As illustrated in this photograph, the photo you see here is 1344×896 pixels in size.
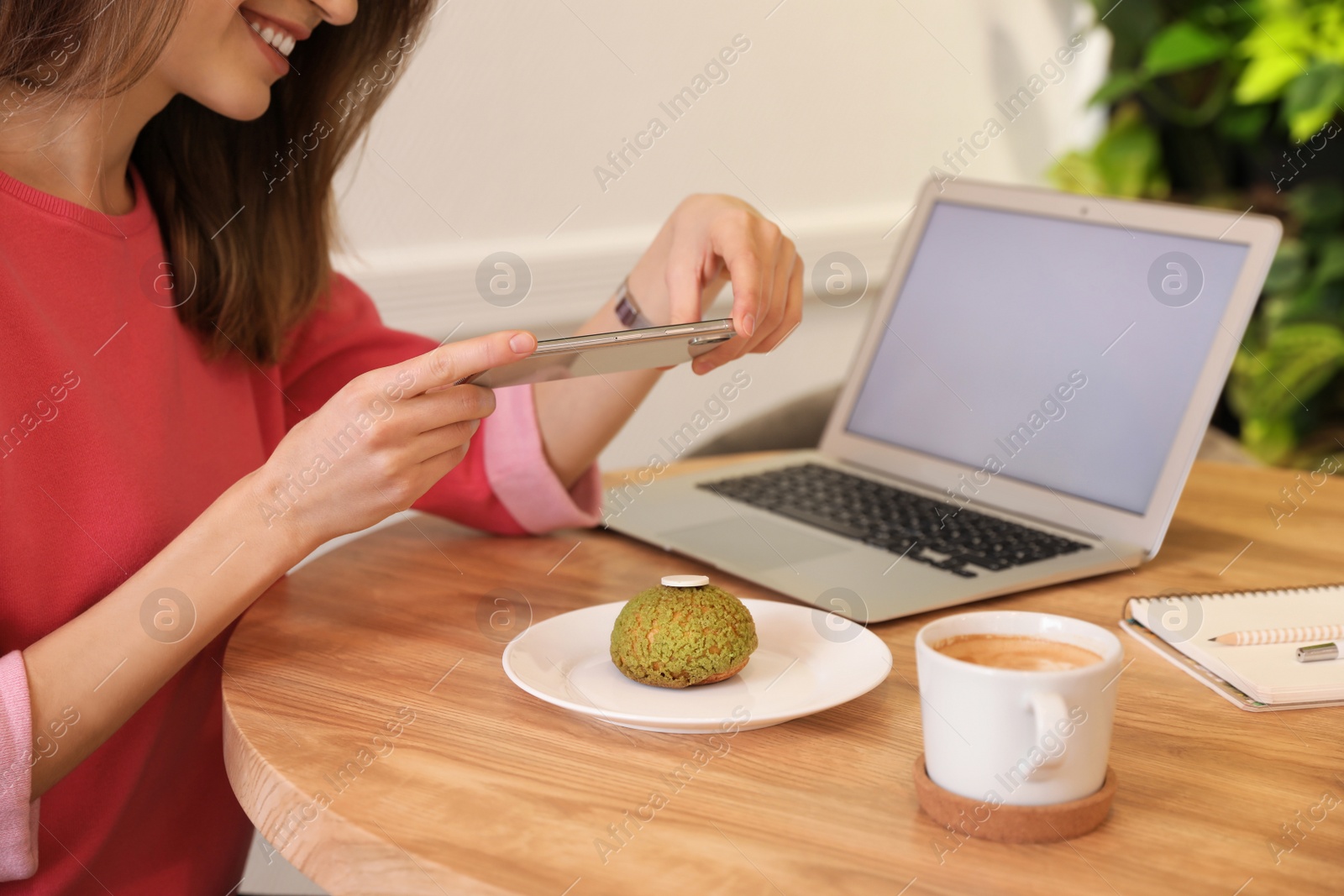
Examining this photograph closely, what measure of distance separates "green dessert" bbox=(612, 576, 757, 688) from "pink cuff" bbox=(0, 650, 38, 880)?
35cm

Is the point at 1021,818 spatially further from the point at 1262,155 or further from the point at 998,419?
the point at 1262,155

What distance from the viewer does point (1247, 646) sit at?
797 millimetres

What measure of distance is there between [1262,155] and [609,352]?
241 centimetres

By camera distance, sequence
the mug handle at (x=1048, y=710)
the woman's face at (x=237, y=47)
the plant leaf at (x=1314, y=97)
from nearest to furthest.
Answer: the mug handle at (x=1048, y=710) → the woman's face at (x=237, y=47) → the plant leaf at (x=1314, y=97)

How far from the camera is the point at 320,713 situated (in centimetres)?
70

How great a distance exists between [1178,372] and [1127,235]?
16 centimetres

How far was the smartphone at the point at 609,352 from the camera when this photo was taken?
739mm

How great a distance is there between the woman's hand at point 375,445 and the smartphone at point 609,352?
23 millimetres

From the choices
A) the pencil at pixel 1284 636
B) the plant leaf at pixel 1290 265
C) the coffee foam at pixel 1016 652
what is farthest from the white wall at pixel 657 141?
the coffee foam at pixel 1016 652

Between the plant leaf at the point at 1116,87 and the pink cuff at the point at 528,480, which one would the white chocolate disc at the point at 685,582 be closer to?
the pink cuff at the point at 528,480

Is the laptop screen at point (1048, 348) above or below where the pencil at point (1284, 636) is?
above

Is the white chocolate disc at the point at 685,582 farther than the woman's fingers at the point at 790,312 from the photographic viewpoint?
No

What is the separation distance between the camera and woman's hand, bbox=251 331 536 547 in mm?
729

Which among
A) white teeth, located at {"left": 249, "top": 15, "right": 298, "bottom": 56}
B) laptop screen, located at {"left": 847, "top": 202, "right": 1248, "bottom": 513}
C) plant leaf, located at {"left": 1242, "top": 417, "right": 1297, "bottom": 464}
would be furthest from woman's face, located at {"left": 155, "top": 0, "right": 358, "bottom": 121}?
plant leaf, located at {"left": 1242, "top": 417, "right": 1297, "bottom": 464}
